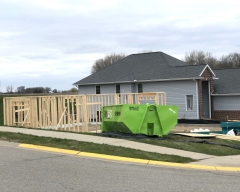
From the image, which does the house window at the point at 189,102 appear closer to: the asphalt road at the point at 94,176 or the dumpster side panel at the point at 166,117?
the dumpster side panel at the point at 166,117

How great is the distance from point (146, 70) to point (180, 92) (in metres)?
4.74

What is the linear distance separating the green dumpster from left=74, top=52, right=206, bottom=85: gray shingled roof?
16715 millimetres

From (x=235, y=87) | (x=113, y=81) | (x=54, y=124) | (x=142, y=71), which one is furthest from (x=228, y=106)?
(x=54, y=124)

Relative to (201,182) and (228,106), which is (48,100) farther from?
(228,106)

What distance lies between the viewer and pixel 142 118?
45.0ft

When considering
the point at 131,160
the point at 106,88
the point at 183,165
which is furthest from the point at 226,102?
the point at 131,160

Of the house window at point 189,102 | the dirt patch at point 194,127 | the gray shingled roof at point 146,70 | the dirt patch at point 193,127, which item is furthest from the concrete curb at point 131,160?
the house window at point 189,102

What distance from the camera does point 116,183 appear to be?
6.97 meters

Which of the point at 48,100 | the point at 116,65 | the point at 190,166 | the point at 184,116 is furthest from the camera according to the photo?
the point at 116,65

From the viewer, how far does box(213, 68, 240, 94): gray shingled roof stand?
3167 centimetres

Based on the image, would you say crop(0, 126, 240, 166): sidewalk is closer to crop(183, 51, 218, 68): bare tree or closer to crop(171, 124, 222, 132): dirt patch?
crop(171, 124, 222, 132): dirt patch

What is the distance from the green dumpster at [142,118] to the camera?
13594 millimetres

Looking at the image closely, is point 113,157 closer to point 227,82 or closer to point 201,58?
point 227,82

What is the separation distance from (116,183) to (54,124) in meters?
13.8
